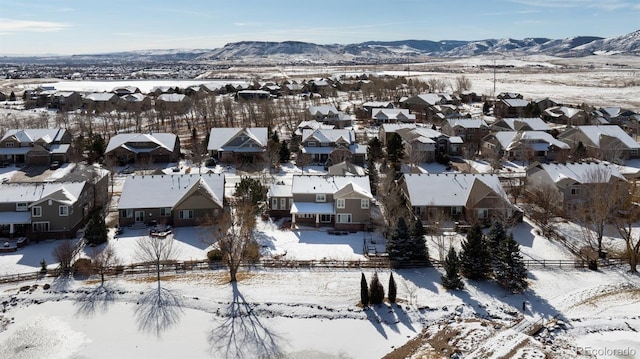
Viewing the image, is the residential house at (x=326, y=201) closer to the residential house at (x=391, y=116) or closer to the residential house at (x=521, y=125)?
the residential house at (x=521, y=125)

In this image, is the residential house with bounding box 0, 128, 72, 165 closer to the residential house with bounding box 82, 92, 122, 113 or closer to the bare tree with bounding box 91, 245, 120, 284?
the residential house with bounding box 82, 92, 122, 113

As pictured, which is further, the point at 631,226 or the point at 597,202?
the point at 631,226

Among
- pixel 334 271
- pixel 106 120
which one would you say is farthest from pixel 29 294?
pixel 106 120

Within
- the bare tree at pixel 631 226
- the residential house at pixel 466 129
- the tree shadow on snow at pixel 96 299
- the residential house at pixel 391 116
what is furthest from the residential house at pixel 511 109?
the tree shadow on snow at pixel 96 299

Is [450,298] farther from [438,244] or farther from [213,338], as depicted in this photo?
[213,338]

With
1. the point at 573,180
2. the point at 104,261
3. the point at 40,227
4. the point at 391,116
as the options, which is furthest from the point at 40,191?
the point at 391,116

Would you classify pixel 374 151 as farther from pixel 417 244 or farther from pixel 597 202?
pixel 597 202
